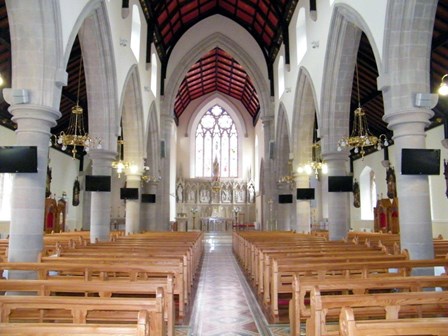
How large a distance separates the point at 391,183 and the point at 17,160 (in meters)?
16.3

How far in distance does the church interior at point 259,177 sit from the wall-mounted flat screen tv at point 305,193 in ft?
0.17

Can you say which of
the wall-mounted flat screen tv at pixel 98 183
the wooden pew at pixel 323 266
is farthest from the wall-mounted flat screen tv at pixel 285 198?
the wooden pew at pixel 323 266

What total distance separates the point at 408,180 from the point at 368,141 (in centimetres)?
383

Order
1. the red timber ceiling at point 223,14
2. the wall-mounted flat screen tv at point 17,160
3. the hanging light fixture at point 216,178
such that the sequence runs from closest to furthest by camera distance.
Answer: the wall-mounted flat screen tv at point 17,160 → the red timber ceiling at point 223,14 → the hanging light fixture at point 216,178

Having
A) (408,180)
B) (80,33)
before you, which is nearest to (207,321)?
(408,180)

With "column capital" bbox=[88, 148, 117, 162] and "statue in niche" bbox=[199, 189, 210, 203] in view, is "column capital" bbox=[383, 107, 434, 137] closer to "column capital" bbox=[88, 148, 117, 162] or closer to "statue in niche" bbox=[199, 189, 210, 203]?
"column capital" bbox=[88, 148, 117, 162]

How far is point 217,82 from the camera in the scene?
30547mm

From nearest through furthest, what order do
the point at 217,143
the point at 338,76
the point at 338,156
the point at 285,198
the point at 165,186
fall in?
the point at 338,76 < the point at 338,156 < the point at 285,198 < the point at 165,186 < the point at 217,143

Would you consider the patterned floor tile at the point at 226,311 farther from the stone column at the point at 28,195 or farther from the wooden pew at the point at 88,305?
the stone column at the point at 28,195

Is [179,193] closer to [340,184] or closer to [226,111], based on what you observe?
[226,111]

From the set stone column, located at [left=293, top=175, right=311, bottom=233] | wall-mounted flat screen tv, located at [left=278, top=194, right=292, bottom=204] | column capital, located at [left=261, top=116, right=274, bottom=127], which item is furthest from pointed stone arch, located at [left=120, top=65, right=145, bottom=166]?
column capital, located at [left=261, top=116, right=274, bottom=127]

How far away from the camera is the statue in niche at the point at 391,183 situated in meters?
18.5

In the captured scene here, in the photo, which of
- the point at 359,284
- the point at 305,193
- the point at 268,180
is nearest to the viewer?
the point at 359,284

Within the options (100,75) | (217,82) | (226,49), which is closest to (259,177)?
(217,82)
